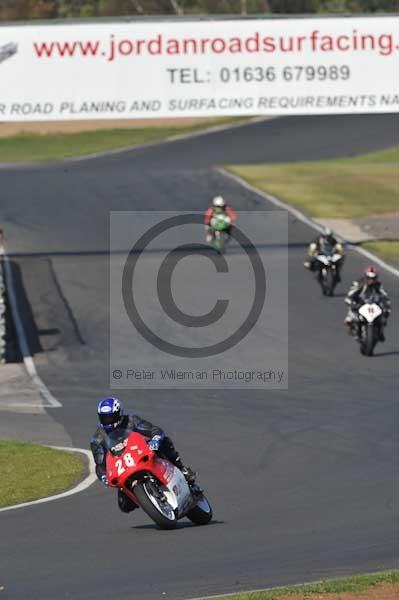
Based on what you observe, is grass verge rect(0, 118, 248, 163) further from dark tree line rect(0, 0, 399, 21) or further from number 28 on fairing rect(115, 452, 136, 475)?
number 28 on fairing rect(115, 452, 136, 475)

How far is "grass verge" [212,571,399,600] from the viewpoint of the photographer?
31.3 feet

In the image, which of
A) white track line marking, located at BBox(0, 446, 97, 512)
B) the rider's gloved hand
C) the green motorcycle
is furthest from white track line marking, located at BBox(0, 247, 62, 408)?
the rider's gloved hand

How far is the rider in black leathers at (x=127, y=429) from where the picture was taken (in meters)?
12.4

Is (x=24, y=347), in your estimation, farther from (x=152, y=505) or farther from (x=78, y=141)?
(x=78, y=141)

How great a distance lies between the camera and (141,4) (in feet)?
288

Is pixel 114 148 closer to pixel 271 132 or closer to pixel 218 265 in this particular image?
pixel 271 132

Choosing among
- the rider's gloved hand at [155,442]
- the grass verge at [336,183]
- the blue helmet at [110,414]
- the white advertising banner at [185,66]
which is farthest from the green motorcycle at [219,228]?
the rider's gloved hand at [155,442]

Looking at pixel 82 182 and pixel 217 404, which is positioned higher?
pixel 82 182

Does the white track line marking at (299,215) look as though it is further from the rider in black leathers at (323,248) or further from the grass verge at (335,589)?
the grass verge at (335,589)

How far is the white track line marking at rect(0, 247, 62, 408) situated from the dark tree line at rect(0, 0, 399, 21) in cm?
4877

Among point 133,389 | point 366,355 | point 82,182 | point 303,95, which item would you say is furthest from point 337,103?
point 82,182

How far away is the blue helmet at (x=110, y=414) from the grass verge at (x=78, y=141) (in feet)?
170

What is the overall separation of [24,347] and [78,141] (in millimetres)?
41752

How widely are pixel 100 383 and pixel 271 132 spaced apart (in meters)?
45.6
